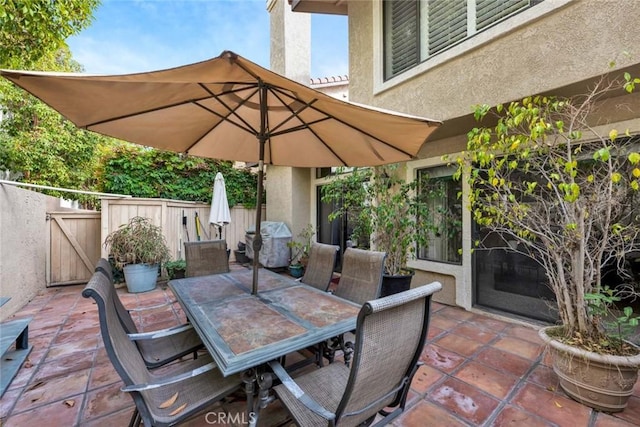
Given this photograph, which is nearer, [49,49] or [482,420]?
[482,420]

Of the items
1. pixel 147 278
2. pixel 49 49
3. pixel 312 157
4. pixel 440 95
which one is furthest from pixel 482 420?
pixel 49 49

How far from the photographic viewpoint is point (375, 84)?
5.12 meters

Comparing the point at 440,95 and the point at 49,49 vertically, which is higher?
the point at 49,49

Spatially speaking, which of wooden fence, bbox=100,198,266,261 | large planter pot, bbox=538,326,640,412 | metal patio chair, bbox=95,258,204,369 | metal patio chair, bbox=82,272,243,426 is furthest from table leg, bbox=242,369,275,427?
wooden fence, bbox=100,198,266,261

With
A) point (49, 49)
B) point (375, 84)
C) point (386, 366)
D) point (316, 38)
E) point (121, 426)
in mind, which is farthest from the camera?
point (316, 38)

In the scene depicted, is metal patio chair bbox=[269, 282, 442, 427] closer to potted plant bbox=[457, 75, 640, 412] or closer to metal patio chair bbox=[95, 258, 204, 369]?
metal patio chair bbox=[95, 258, 204, 369]

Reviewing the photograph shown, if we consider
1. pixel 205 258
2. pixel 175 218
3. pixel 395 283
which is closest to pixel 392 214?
pixel 395 283

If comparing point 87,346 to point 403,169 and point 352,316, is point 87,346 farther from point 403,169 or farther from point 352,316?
point 403,169

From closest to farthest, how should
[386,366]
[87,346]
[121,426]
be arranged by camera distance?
[386,366], [121,426], [87,346]

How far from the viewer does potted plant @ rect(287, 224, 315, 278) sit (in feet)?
23.2

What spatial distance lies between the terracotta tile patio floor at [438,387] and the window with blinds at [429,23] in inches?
160

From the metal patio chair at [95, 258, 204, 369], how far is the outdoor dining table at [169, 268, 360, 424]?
27cm

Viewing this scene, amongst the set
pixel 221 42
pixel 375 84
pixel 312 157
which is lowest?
pixel 312 157

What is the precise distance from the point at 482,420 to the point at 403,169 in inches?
154
